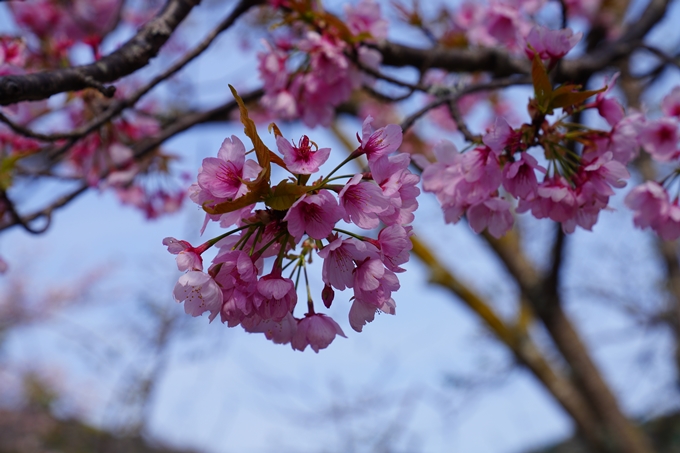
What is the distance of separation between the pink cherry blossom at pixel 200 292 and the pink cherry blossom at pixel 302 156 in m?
0.20

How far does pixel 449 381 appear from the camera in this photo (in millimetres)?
5750

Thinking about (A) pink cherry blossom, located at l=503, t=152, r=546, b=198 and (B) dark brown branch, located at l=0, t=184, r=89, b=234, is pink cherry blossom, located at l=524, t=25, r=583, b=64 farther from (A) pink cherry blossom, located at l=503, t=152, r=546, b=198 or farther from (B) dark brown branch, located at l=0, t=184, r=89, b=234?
(B) dark brown branch, located at l=0, t=184, r=89, b=234

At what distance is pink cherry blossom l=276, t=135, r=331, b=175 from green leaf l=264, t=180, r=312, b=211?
35 mm

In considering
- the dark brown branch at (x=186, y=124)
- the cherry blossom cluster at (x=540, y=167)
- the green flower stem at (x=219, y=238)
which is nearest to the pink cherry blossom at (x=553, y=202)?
the cherry blossom cluster at (x=540, y=167)

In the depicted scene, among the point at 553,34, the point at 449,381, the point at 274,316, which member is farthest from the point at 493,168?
the point at 449,381

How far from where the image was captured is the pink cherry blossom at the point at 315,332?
92 centimetres

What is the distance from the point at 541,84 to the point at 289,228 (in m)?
0.57

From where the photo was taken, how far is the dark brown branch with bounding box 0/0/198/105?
3.42 feet

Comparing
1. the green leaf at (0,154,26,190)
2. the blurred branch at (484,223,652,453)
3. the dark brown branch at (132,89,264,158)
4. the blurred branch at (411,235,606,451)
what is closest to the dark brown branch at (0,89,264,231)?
the dark brown branch at (132,89,264,158)

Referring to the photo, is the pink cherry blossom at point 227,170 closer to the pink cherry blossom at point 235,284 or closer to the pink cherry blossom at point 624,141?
the pink cherry blossom at point 235,284

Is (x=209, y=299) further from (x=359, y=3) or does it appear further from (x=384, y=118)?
(x=384, y=118)

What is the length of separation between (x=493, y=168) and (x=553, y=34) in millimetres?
317

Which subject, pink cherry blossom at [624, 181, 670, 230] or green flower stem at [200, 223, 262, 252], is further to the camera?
pink cherry blossom at [624, 181, 670, 230]

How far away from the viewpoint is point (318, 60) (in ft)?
4.93
